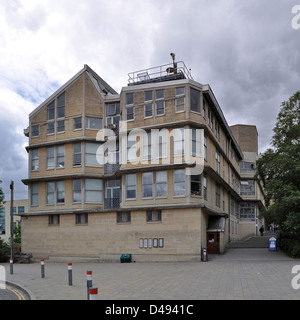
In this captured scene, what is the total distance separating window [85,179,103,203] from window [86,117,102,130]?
4.48 metres

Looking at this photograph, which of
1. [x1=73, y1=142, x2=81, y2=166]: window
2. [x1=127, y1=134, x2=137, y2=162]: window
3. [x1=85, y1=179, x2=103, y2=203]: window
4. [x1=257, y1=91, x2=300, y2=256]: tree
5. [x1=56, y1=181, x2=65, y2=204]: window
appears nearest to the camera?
[x1=257, y1=91, x2=300, y2=256]: tree

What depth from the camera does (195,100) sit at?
28844mm

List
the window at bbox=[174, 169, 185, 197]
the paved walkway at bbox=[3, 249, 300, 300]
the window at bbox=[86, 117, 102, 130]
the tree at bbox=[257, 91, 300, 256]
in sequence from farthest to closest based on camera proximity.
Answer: the window at bbox=[86, 117, 102, 130] → the window at bbox=[174, 169, 185, 197] → the tree at bbox=[257, 91, 300, 256] → the paved walkway at bbox=[3, 249, 300, 300]

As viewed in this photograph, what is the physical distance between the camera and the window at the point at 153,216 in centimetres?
2834

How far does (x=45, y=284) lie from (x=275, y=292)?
9285 mm

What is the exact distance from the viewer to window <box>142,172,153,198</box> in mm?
29125

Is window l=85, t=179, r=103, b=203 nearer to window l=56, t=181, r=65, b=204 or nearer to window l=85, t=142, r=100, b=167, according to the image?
window l=85, t=142, r=100, b=167

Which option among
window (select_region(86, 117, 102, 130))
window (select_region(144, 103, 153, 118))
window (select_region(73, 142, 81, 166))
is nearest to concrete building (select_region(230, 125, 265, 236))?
window (select_region(86, 117, 102, 130))

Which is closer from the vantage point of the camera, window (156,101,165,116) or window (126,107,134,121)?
window (156,101,165,116)

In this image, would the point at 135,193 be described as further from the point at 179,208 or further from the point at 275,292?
the point at 275,292

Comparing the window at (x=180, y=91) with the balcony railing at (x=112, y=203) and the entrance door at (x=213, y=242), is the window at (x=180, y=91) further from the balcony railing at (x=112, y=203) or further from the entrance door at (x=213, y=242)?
the entrance door at (x=213, y=242)

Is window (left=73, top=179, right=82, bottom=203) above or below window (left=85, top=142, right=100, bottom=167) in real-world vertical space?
below

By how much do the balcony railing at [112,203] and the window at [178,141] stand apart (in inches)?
279

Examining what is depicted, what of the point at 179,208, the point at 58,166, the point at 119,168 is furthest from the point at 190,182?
the point at 58,166
